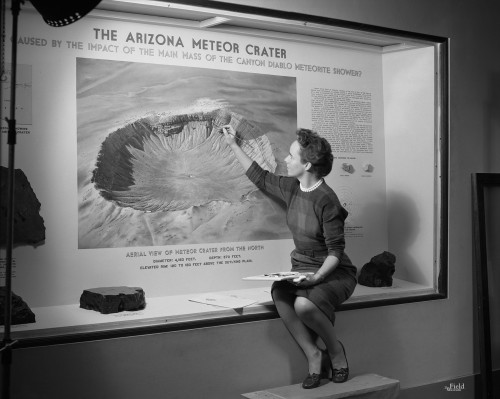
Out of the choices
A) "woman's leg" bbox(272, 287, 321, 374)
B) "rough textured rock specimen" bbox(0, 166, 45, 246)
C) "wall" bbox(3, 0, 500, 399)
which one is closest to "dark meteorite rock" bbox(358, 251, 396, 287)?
"wall" bbox(3, 0, 500, 399)

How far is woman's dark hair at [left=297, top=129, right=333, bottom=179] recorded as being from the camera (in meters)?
4.26

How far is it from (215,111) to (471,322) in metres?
2.37

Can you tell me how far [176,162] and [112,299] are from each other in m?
0.99

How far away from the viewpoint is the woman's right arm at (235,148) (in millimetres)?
4516

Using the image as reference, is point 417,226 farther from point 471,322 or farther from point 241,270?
point 241,270

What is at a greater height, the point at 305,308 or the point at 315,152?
the point at 315,152

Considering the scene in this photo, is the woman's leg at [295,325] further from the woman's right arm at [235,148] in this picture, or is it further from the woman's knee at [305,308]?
the woman's right arm at [235,148]

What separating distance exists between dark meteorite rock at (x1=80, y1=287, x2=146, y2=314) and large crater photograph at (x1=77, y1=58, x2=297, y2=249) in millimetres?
300

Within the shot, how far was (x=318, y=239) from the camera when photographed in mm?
4285

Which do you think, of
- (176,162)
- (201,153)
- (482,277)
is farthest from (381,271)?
(176,162)

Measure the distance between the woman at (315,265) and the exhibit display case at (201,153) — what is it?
240 mm

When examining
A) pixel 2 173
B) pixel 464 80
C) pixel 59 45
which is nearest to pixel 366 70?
pixel 464 80

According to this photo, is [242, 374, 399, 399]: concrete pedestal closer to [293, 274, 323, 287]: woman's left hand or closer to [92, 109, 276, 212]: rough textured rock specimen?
[293, 274, 323, 287]: woman's left hand

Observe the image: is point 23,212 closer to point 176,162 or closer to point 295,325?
point 176,162
